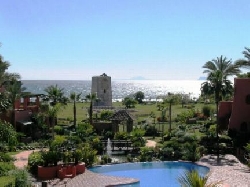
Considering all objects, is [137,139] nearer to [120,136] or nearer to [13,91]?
[120,136]

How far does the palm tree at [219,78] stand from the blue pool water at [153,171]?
888 centimetres

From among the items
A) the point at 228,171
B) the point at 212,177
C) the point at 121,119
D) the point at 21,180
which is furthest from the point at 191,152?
the point at 21,180

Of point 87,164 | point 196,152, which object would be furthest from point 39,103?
point 196,152

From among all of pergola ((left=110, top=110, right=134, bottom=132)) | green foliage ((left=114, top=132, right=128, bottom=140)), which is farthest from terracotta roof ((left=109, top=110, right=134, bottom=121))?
green foliage ((left=114, top=132, right=128, bottom=140))

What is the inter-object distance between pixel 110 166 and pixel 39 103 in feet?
58.0

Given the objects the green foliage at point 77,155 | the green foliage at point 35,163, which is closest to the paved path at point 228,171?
the green foliage at point 77,155

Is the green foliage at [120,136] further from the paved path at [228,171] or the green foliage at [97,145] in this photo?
the paved path at [228,171]

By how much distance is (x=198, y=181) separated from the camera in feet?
30.5

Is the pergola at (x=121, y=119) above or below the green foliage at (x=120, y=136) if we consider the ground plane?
above

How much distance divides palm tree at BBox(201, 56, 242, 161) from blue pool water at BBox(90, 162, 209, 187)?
888 cm

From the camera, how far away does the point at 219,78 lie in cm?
3334

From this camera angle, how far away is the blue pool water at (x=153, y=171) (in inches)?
888

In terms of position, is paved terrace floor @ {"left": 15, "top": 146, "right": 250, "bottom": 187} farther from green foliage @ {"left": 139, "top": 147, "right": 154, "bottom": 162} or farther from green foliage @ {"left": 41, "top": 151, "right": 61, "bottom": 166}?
green foliage @ {"left": 139, "top": 147, "right": 154, "bottom": 162}

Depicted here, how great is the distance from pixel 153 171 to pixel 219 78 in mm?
12342
